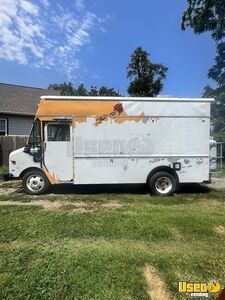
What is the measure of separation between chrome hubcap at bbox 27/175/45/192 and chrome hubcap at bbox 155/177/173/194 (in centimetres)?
349

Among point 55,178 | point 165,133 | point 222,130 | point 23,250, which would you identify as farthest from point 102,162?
point 222,130

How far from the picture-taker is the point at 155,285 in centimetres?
402

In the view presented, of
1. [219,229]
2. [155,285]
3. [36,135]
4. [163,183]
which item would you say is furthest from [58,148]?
[155,285]

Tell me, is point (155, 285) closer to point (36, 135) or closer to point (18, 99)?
point (36, 135)

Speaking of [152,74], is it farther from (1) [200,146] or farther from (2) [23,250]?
(2) [23,250]

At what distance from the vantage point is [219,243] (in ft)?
17.6

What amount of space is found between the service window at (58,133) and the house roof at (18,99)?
39.0 ft

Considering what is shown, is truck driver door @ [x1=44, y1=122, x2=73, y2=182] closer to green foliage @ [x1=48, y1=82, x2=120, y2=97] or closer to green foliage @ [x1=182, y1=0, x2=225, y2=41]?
green foliage @ [x1=182, y1=0, x2=225, y2=41]

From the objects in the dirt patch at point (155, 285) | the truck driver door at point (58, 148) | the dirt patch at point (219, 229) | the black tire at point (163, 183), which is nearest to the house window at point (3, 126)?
the truck driver door at point (58, 148)

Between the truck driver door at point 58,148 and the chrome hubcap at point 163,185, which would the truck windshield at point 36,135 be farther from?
the chrome hubcap at point 163,185

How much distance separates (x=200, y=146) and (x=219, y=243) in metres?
4.21

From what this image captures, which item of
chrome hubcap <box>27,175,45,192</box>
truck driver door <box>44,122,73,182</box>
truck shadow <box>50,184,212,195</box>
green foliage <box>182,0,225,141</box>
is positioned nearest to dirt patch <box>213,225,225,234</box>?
truck shadow <box>50,184,212,195</box>

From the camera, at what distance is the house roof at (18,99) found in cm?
2075

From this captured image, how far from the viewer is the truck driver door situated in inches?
356
